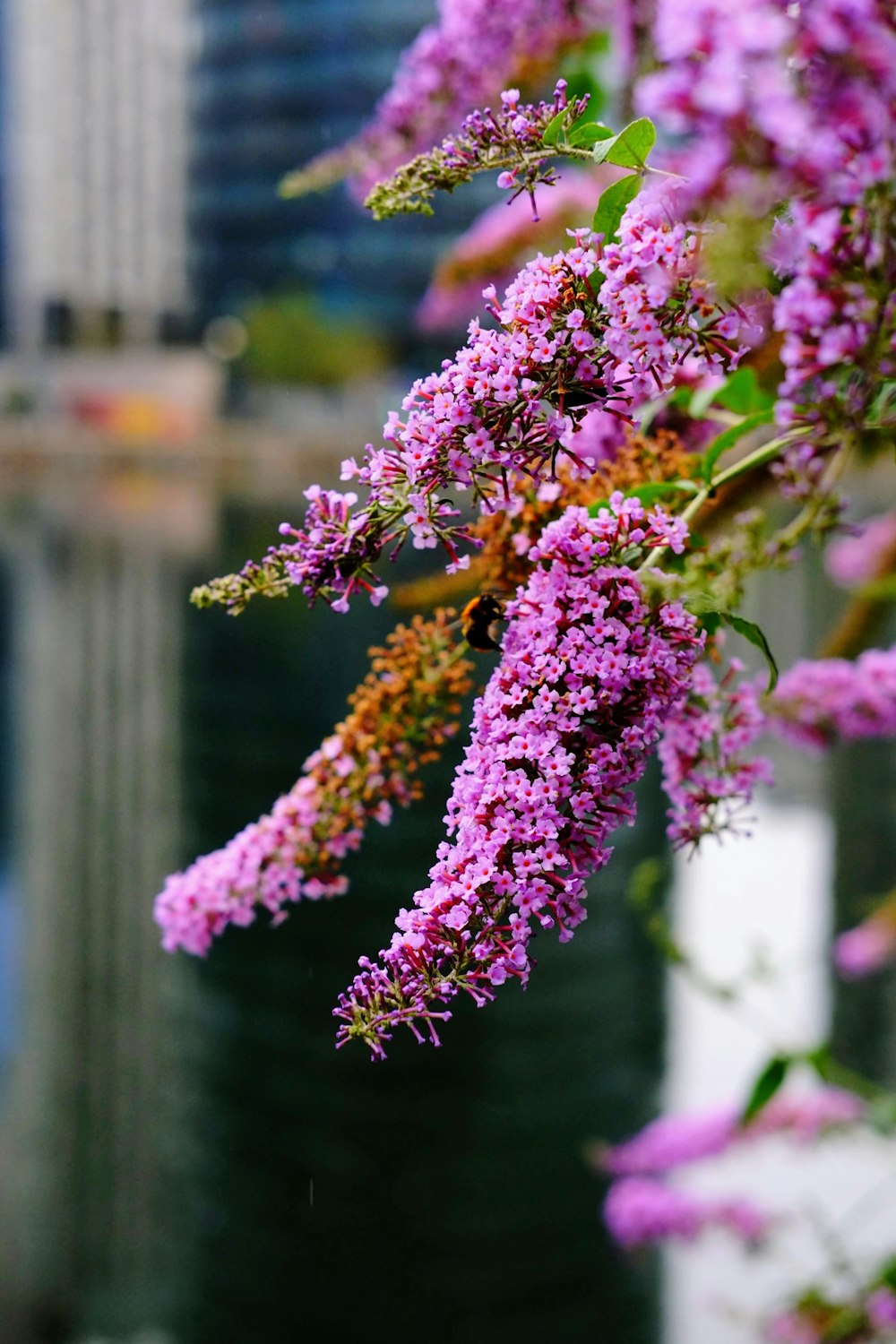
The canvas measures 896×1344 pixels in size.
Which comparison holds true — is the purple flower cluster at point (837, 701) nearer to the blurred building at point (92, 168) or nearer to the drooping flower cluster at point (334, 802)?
the drooping flower cluster at point (334, 802)

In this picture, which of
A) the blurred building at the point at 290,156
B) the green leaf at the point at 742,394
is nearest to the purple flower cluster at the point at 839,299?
the green leaf at the point at 742,394

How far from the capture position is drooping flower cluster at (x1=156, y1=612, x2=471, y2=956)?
5.38 ft

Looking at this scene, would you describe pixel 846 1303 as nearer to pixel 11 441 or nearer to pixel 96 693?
pixel 96 693

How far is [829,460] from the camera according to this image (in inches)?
61.7

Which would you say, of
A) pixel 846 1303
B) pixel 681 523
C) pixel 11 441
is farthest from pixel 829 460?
pixel 11 441

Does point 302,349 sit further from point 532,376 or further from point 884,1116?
point 532,376

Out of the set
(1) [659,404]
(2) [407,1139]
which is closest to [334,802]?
(1) [659,404]

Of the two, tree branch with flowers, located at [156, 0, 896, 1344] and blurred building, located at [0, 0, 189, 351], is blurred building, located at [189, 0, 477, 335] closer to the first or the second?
blurred building, located at [0, 0, 189, 351]

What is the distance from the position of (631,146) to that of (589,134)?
72 mm

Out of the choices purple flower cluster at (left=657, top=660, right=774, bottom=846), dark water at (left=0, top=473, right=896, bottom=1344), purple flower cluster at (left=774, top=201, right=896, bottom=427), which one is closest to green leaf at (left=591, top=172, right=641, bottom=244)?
purple flower cluster at (left=774, top=201, right=896, bottom=427)

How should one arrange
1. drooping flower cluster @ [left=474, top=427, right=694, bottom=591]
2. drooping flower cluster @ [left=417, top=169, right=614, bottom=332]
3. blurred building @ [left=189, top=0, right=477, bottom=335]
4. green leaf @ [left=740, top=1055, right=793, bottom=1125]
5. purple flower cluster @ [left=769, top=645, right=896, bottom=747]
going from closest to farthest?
1. drooping flower cluster @ [left=474, top=427, right=694, bottom=591]
2. green leaf @ [left=740, top=1055, right=793, bottom=1125]
3. purple flower cluster @ [left=769, top=645, right=896, bottom=747]
4. drooping flower cluster @ [left=417, top=169, right=614, bottom=332]
5. blurred building @ [left=189, top=0, right=477, bottom=335]

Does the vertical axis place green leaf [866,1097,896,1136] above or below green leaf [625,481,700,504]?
below

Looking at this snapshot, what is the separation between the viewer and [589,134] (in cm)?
117

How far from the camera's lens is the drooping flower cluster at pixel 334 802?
1.64 m
